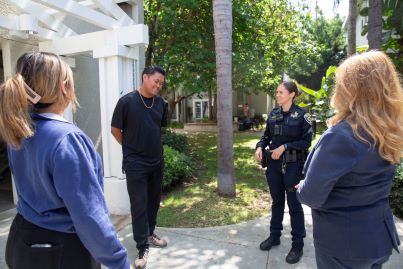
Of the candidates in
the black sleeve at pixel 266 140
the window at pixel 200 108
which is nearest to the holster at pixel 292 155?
the black sleeve at pixel 266 140

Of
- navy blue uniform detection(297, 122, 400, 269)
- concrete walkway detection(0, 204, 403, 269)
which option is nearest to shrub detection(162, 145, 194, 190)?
concrete walkway detection(0, 204, 403, 269)

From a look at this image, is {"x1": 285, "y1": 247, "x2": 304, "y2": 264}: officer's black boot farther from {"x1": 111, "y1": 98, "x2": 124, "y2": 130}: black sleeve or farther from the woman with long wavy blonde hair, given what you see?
{"x1": 111, "y1": 98, "x2": 124, "y2": 130}: black sleeve

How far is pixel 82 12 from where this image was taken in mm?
4691

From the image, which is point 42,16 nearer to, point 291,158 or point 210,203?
point 210,203

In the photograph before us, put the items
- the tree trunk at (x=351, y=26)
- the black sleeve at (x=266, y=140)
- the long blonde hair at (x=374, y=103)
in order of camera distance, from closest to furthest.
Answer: the long blonde hair at (x=374, y=103) < the black sleeve at (x=266, y=140) < the tree trunk at (x=351, y=26)

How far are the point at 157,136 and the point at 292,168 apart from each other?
1.42m

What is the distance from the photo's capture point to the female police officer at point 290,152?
3572 millimetres

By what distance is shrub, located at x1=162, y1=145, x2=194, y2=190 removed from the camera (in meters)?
6.38

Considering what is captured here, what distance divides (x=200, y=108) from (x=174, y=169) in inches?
840

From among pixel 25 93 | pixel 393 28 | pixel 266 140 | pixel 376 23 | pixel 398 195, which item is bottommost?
pixel 398 195

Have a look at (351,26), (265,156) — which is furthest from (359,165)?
(351,26)

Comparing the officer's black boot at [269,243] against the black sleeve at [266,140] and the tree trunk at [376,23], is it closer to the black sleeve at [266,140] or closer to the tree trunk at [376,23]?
the black sleeve at [266,140]

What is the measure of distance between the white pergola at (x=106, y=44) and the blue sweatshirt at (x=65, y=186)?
136 inches

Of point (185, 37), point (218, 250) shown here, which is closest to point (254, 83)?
point (185, 37)
